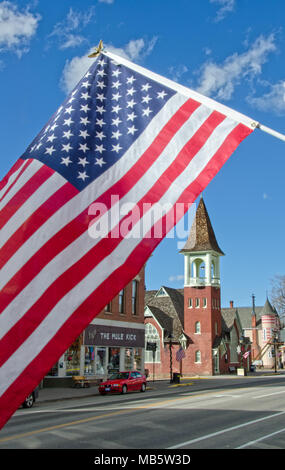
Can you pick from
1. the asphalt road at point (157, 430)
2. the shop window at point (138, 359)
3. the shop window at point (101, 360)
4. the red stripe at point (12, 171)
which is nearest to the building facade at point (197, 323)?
the shop window at point (138, 359)

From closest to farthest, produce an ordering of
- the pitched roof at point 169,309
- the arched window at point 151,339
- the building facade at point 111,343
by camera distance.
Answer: the building facade at point 111,343
the arched window at point 151,339
the pitched roof at point 169,309

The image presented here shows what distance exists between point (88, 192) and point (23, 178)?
2.27 feet

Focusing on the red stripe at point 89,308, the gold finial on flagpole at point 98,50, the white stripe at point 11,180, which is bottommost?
the red stripe at point 89,308

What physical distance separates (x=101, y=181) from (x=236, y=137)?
1492mm

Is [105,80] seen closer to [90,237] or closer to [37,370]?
[90,237]

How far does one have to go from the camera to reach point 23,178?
4.80 m

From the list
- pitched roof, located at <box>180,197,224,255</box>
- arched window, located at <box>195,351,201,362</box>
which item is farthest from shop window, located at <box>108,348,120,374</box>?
pitched roof, located at <box>180,197,224,255</box>

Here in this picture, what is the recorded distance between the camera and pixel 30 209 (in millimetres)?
4555

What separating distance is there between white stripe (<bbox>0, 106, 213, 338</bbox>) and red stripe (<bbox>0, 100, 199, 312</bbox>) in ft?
0.14

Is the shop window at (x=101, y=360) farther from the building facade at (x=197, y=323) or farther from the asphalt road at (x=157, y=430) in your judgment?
the building facade at (x=197, y=323)

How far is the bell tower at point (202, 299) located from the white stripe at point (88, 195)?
181 feet

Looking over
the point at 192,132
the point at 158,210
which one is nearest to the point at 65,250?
the point at 158,210

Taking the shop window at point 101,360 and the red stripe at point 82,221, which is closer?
the red stripe at point 82,221

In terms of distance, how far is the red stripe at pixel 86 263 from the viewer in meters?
4.02
